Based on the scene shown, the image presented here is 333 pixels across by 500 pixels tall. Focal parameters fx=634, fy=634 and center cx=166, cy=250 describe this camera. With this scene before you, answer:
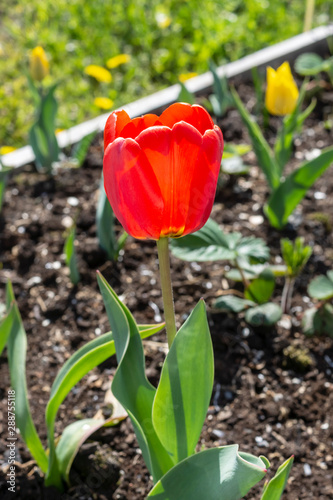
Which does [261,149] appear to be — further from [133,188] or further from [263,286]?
[133,188]

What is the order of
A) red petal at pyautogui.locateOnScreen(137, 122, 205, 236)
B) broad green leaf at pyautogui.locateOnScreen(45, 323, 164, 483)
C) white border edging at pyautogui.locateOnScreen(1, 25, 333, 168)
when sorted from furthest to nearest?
white border edging at pyautogui.locateOnScreen(1, 25, 333, 168)
broad green leaf at pyautogui.locateOnScreen(45, 323, 164, 483)
red petal at pyautogui.locateOnScreen(137, 122, 205, 236)

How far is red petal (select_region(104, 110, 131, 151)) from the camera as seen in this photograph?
35.4 inches

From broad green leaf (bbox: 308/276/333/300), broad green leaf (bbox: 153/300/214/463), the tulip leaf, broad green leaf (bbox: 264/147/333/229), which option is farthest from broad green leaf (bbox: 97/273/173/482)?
broad green leaf (bbox: 264/147/333/229)

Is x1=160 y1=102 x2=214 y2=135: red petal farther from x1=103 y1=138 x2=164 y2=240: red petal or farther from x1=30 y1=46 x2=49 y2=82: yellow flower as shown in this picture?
x1=30 y1=46 x2=49 y2=82: yellow flower

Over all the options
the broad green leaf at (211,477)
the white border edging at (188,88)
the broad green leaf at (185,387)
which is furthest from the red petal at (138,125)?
the white border edging at (188,88)

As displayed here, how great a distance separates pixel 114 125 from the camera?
901 mm

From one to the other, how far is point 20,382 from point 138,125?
2.00 feet

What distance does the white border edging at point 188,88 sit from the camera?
8.18ft

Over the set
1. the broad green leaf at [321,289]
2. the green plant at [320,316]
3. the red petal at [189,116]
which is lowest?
the green plant at [320,316]

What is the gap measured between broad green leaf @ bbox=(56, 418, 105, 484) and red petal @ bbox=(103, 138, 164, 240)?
2.04 ft

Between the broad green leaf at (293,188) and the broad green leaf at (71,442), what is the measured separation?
93 centimetres

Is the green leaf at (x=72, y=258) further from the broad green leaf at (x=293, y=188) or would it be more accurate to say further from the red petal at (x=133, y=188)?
the red petal at (x=133, y=188)

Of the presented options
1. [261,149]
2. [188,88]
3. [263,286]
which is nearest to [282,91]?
[261,149]

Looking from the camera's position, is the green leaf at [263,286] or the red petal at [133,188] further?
the green leaf at [263,286]
